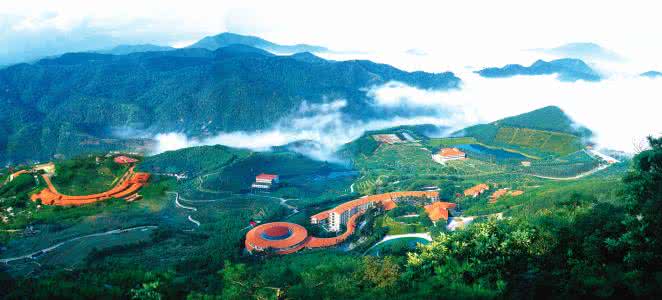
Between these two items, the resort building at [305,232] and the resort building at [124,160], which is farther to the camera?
the resort building at [124,160]

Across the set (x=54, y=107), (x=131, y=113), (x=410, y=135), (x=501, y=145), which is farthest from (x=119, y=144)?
(x=501, y=145)

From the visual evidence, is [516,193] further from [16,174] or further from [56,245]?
[16,174]

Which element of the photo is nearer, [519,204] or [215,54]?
[519,204]

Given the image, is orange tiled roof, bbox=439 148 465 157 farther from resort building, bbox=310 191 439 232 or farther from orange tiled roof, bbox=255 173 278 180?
orange tiled roof, bbox=255 173 278 180

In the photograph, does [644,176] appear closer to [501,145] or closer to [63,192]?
[63,192]

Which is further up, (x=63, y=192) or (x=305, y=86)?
(x=305, y=86)

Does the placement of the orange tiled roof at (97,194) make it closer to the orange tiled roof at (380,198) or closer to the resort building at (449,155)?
the orange tiled roof at (380,198)

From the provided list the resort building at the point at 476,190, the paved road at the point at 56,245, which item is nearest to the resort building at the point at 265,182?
the paved road at the point at 56,245
